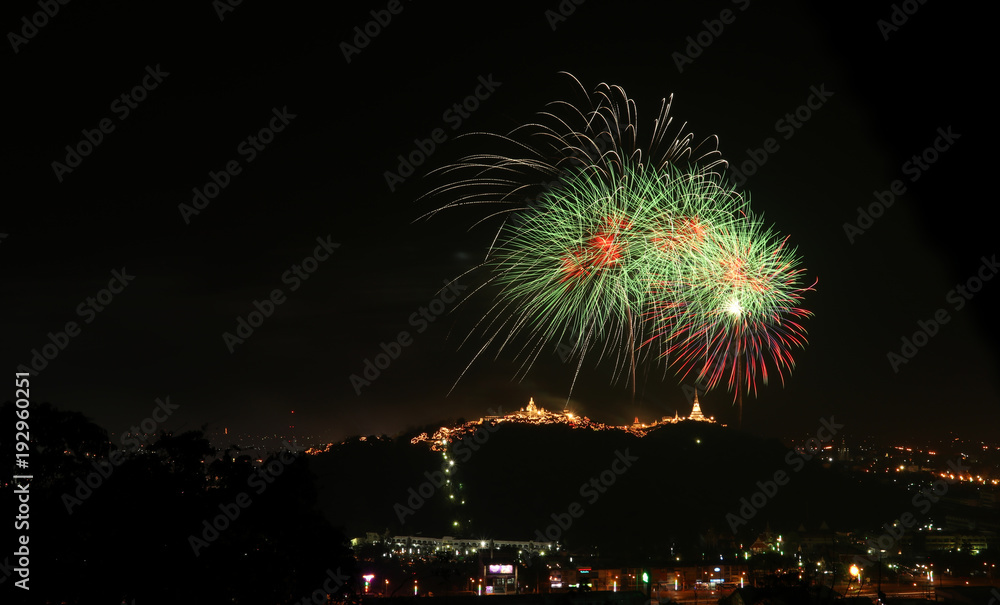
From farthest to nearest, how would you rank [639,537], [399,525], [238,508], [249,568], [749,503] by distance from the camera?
[749,503], [399,525], [639,537], [238,508], [249,568]

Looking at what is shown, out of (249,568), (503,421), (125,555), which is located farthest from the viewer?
(503,421)

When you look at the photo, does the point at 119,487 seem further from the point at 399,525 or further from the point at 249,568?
the point at 399,525

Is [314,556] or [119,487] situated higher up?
[119,487]

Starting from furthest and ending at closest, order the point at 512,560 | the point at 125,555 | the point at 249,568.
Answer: the point at 512,560 < the point at 249,568 < the point at 125,555

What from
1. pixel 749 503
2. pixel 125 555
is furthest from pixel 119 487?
pixel 749 503

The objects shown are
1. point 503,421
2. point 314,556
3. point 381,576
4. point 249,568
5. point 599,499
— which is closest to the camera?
point 249,568

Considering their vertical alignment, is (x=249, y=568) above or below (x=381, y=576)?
above

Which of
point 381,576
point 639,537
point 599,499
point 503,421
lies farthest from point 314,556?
point 503,421

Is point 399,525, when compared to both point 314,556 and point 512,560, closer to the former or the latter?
point 512,560

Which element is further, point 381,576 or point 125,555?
point 381,576
